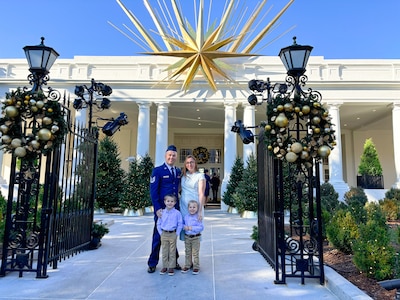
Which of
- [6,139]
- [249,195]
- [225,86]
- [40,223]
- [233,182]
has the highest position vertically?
[225,86]

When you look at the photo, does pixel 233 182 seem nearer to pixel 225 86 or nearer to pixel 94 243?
Result: pixel 225 86

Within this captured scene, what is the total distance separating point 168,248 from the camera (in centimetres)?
416

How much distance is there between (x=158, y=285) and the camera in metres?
3.70

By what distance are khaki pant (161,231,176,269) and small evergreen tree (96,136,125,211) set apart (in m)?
10.2

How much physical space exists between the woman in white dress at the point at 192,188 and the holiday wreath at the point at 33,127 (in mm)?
1933

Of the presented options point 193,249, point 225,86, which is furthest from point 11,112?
point 225,86

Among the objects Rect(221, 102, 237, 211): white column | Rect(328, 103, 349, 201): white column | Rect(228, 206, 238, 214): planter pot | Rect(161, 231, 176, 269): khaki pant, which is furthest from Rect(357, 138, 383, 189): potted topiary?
Rect(161, 231, 176, 269): khaki pant

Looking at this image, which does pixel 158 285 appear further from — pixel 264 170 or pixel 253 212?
pixel 253 212

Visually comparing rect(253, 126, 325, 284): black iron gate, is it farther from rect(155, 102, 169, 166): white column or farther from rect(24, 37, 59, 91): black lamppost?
rect(155, 102, 169, 166): white column

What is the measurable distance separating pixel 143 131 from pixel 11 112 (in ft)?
42.4

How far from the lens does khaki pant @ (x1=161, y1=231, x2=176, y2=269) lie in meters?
4.12

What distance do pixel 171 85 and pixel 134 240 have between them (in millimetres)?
11600

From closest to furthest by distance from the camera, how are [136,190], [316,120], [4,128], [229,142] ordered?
[316,120] < [4,128] < [136,190] < [229,142]

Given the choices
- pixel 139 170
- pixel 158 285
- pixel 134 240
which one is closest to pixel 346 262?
pixel 158 285
